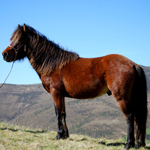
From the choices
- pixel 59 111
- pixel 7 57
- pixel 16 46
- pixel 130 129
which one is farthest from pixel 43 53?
pixel 130 129

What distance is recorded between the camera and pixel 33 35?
24.9ft

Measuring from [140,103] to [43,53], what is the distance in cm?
361

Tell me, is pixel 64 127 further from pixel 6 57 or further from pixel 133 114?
pixel 6 57

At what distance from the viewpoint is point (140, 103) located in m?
6.11

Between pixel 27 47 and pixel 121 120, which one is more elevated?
pixel 27 47

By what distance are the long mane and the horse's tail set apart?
2.15m

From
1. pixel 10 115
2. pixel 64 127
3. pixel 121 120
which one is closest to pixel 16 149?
pixel 64 127

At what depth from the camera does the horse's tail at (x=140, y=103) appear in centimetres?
602

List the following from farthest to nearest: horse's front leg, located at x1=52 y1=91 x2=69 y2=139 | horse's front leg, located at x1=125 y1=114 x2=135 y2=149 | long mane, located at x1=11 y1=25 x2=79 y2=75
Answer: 1. long mane, located at x1=11 y1=25 x2=79 y2=75
2. horse's front leg, located at x1=52 y1=91 x2=69 y2=139
3. horse's front leg, located at x1=125 y1=114 x2=135 y2=149

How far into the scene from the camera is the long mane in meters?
7.20

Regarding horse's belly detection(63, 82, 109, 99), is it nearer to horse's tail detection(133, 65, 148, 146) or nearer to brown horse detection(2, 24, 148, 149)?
brown horse detection(2, 24, 148, 149)

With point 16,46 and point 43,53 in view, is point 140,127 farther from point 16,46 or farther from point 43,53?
point 16,46

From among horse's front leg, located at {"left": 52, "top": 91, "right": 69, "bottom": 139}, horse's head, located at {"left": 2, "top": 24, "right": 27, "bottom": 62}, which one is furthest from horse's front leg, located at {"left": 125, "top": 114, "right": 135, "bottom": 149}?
horse's head, located at {"left": 2, "top": 24, "right": 27, "bottom": 62}

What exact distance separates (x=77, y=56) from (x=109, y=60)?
1342 mm
